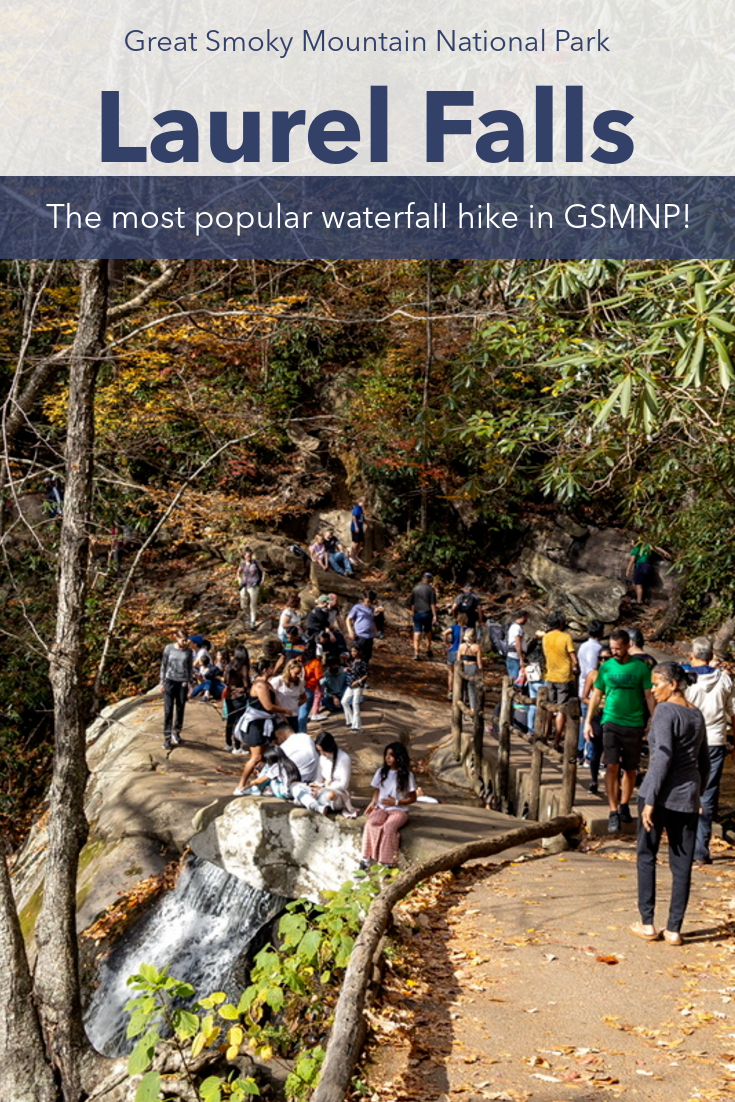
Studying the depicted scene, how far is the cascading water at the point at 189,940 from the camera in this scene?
32.5ft

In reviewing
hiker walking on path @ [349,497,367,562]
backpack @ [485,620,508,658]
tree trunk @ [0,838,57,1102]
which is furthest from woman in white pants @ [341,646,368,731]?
hiker walking on path @ [349,497,367,562]

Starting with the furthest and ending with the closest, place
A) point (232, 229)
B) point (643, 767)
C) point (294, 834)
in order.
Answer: point (232, 229) < point (643, 767) < point (294, 834)

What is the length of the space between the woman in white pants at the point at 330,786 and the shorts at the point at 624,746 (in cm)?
264

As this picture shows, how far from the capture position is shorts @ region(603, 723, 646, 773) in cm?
934

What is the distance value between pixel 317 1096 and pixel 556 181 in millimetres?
8231

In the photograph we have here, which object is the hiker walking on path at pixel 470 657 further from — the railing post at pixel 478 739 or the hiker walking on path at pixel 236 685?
the hiker walking on path at pixel 236 685

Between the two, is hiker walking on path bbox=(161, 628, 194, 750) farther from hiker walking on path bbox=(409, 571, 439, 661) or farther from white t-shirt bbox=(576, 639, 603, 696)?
hiker walking on path bbox=(409, 571, 439, 661)

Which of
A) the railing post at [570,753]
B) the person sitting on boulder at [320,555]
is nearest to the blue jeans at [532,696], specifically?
the railing post at [570,753]

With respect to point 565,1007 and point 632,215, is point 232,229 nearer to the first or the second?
point 632,215

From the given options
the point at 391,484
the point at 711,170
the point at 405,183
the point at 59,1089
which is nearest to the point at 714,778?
the point at 711,170

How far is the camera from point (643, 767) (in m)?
12.1

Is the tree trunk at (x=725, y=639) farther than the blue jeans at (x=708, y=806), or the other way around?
the tree trunk at (x=725, y=639)

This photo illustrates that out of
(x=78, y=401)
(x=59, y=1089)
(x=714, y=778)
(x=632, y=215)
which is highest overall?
(x=632, y=215)

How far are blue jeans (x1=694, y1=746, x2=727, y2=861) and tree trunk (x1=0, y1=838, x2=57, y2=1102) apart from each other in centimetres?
594
